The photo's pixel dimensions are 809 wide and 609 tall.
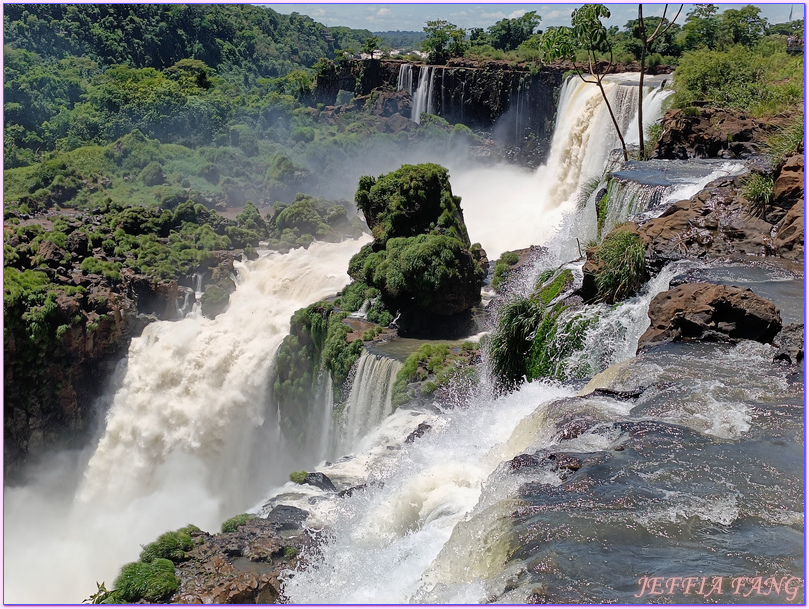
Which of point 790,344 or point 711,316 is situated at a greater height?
point 711,316

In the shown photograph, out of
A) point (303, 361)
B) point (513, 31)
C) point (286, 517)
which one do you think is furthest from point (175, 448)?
point (513, 31)

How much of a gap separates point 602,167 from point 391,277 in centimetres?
1087

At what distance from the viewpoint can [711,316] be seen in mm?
12023

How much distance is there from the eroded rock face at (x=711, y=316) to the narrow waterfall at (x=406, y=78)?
41.6m

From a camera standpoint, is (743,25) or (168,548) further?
(743,25)

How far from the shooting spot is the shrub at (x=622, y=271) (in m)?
14.2

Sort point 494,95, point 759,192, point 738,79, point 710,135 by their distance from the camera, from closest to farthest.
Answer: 1. point 759,192
2. point 710,135
3. point 738,79
4. point 494,95

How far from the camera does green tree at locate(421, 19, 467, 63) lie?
5247 centimetres

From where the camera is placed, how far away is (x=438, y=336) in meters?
23.1

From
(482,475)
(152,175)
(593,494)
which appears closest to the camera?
(593,494)

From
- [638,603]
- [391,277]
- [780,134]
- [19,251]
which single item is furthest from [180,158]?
[638,603]

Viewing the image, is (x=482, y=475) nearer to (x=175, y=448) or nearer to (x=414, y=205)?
(x=414, y=205)

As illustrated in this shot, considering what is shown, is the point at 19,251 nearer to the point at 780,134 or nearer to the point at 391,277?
the point at 391,277

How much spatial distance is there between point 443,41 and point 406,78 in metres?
4.15
